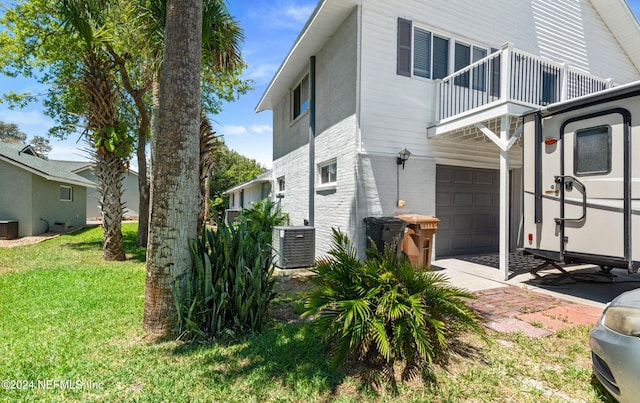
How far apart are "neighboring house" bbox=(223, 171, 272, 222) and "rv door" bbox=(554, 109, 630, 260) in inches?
455

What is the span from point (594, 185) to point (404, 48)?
4866mm

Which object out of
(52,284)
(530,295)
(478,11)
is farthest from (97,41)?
(530,295)

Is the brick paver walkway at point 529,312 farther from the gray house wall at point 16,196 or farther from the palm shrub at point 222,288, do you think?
the gray house wall at point 16,196

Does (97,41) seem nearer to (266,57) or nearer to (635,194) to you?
(266,57)

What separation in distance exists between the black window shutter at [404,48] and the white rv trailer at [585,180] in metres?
3.04

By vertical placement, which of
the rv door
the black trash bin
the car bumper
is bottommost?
the car bumper

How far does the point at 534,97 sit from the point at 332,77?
4.69 m

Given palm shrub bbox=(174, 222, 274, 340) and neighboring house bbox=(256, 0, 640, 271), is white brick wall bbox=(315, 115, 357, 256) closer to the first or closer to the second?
neighboring house bbox=(256, 0, 640, 271)

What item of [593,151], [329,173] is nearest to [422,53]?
[329,173]

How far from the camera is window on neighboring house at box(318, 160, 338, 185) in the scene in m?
8.49

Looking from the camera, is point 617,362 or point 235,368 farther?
point 235,368

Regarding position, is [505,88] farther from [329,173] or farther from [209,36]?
[209,36]

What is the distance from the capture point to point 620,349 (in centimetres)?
218

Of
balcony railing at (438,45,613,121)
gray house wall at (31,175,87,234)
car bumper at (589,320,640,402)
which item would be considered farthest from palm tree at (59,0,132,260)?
car bumper at (589,320,640,402)
